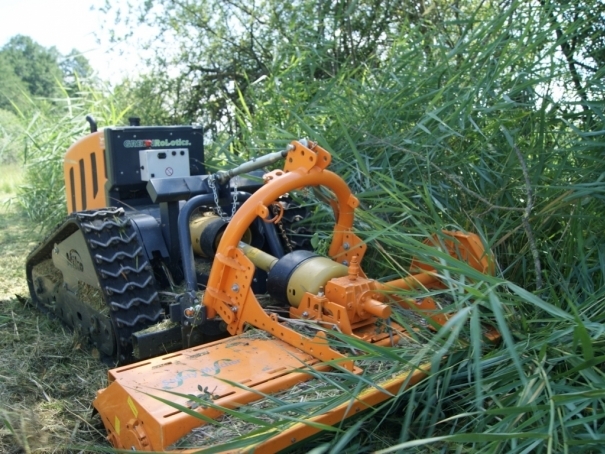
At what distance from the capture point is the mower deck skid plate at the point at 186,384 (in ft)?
6.99

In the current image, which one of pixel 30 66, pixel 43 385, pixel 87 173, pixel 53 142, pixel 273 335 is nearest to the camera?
pixel 273 335

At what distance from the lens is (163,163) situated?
13.5 ft

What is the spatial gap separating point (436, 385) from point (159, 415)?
111 cm

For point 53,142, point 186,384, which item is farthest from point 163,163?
point 53,142

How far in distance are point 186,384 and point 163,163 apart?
2112mm

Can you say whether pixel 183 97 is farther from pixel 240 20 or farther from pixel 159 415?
pixel 159 415

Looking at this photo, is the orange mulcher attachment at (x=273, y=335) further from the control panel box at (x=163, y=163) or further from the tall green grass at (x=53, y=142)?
the tall green grass at (x=53, y=142)

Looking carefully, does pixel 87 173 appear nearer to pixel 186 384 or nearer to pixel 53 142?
pixel 186 384

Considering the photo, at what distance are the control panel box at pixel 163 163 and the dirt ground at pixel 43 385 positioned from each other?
116 centimetres

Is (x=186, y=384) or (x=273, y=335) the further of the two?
(x=273, y=335)

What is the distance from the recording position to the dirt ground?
2.61 m

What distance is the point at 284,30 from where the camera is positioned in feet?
26.3

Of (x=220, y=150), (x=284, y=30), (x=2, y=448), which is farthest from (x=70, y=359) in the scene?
(x=284, y=30)

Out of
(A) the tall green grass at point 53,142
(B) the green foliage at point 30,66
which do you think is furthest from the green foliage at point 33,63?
(A) the tall green grass at point 53,142
